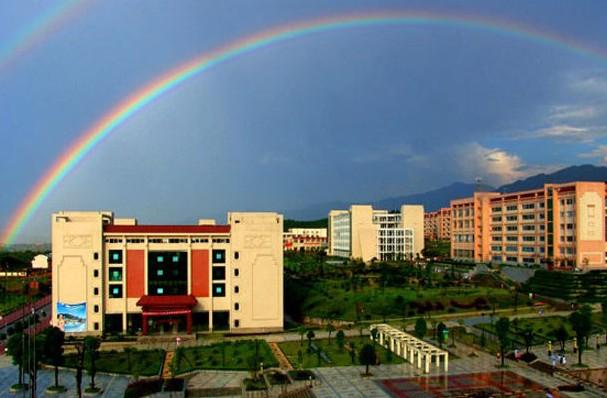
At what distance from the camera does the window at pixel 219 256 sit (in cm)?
3938

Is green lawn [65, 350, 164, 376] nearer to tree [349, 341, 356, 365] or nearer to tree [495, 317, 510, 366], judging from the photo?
tree [349, 341, 356, 365]

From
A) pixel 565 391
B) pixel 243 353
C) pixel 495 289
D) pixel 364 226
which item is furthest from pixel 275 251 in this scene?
pixel 364 226

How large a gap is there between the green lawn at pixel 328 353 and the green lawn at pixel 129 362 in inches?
286

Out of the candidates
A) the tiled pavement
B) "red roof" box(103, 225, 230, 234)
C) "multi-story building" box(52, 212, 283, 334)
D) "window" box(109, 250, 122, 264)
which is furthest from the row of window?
the tiled pavement

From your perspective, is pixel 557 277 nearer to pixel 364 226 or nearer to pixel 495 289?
pixel 495 289

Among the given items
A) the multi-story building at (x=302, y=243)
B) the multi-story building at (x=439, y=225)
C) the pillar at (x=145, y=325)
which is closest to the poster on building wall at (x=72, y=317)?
the pillar at (x=145, y=325)

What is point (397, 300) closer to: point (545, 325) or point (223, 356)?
point (545, 325)

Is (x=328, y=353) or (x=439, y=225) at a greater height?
(x=439, y=225)

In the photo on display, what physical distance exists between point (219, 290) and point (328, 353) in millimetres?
10913

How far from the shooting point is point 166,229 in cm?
3928

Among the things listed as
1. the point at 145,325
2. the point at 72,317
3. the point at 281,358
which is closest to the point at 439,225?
the point at 145,325

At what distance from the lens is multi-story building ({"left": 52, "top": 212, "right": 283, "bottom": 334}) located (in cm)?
3750

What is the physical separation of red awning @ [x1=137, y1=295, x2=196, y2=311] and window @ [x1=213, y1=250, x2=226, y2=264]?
310 cm

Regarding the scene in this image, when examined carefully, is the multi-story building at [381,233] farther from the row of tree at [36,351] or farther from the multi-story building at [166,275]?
the row of tree at [36,351]
